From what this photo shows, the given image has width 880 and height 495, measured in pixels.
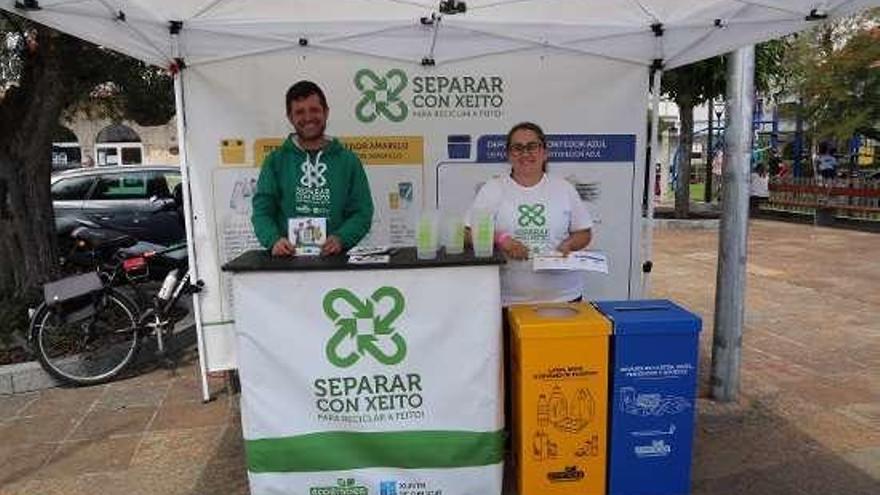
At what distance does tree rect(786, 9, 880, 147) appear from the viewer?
57.3 feet

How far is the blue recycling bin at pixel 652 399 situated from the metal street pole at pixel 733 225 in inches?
64.9

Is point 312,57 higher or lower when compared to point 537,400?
higher

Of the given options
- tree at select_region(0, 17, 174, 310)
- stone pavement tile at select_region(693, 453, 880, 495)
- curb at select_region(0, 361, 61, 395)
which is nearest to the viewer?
stone pavement tile at select_region(693, 453, 880, 495)

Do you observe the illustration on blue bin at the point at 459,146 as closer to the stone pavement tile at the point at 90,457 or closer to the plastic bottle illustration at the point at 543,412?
the plastic bottle illustration at the point at 543,412

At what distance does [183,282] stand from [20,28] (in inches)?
105

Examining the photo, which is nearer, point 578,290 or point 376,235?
point 578,290

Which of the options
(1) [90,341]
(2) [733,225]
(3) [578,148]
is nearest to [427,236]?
(3) [578,148]

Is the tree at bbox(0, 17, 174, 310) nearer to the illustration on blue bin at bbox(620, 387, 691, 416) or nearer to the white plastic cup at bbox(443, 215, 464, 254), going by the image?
the white plastic cup at bbox(443, 215, 464, 254)

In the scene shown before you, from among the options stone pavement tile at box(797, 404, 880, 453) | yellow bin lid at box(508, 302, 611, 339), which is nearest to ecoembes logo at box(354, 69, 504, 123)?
yellow bin lid at box(508, 302, 611, 339)

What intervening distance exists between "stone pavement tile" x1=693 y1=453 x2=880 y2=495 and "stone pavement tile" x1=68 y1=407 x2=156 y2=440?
3.49m

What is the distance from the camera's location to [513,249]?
152 inches

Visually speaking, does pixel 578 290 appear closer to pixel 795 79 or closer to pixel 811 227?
pixel 811 227

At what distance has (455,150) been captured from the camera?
525 cm

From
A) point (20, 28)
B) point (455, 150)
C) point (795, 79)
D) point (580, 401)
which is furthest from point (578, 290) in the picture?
point (795, 79)
